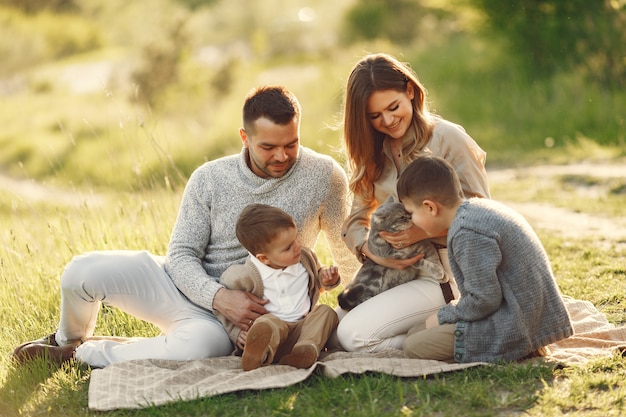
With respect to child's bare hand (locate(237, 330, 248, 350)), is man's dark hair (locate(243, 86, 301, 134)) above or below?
above

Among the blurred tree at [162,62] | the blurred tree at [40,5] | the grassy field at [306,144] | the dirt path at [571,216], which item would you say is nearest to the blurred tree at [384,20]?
the grassy field at [306,144]

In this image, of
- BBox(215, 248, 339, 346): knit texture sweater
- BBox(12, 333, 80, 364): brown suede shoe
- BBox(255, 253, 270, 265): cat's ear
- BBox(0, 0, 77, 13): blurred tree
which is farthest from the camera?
BBox(0, 0, 77, 13): blurred tree

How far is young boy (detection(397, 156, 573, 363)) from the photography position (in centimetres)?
373

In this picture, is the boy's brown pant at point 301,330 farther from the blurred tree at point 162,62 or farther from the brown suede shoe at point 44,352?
the blurred tree at point 162,62

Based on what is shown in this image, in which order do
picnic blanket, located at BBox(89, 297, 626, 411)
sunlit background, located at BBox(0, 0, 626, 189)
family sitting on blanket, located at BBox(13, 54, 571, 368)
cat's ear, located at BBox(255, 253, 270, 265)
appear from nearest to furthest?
picnic blanket, located at BBox(89, 297, 626, 411), family sitting on blanket, located at BBox(13, 54, 571, 368), cat's ear, located at BBox(255, 253, 270, 265), sunlit background, located at BBox(0, 0, 626, 189)

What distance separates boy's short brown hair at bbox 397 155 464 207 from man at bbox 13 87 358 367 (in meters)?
0.71

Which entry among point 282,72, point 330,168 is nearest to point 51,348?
point 330,168

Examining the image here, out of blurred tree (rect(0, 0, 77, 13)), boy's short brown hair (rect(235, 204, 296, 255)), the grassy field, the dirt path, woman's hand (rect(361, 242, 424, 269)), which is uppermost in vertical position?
blurred tree (rect(0, 0, 77, 13))

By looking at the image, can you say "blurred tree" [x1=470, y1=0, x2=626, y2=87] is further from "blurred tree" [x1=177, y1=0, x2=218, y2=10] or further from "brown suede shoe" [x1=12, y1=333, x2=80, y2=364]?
"blurred tree" [x1=177, y1=0, x2=218, y2=10]

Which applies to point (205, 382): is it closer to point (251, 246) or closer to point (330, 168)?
point (251, 246)

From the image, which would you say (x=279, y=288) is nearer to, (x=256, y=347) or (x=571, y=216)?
(x=256, y=347)

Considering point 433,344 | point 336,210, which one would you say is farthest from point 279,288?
point 433,344

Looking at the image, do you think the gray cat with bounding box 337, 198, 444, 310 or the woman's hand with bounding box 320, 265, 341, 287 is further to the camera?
the woman's hand with bounding box 320, 265, 341, 287

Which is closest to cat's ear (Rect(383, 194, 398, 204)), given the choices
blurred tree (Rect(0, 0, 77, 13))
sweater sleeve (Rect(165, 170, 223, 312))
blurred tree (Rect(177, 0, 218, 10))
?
sweater sleeve (Rect(165, 170, 223, 312))
